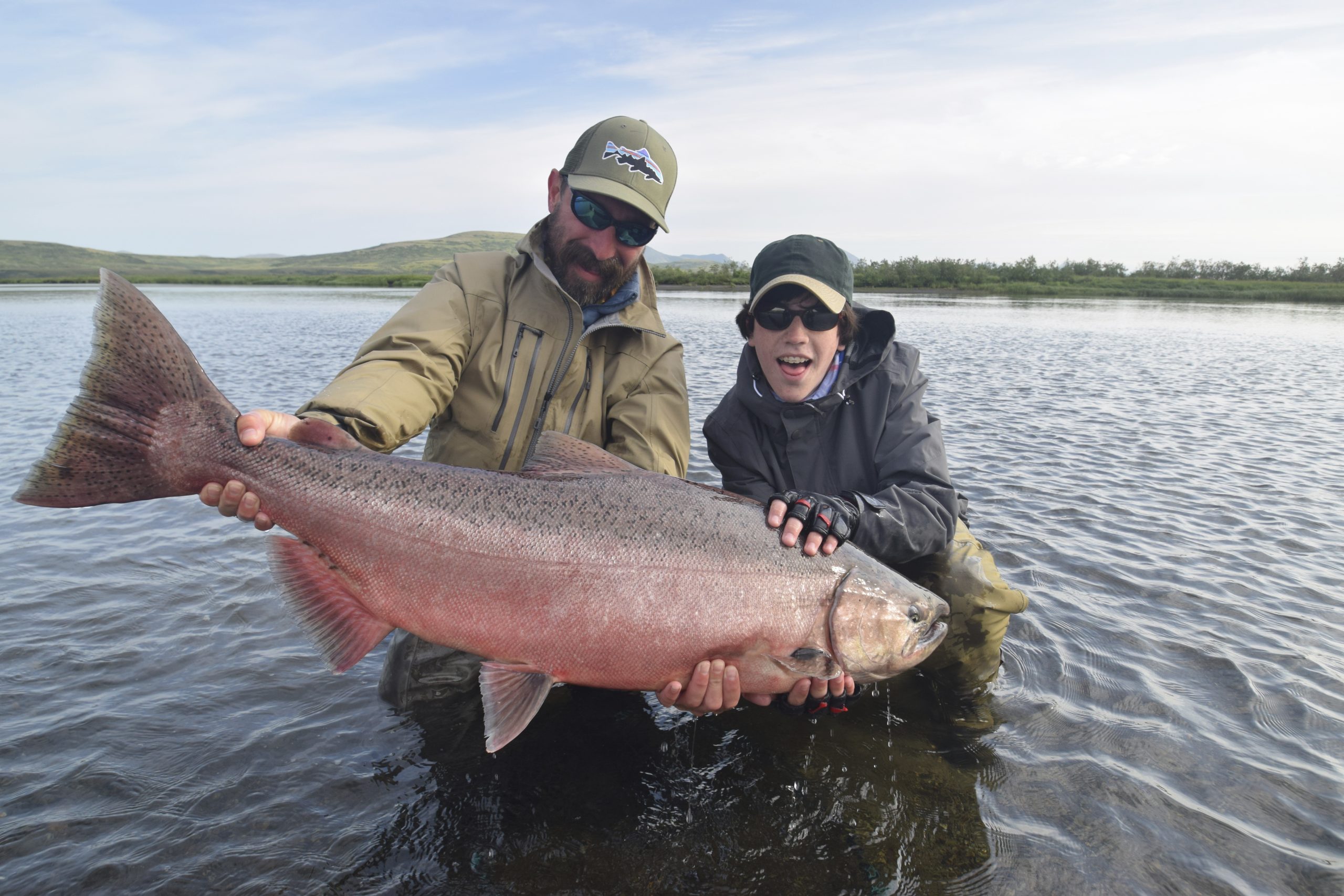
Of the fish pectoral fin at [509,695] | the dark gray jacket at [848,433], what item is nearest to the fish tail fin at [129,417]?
the fish pectoral fin at [509,695]

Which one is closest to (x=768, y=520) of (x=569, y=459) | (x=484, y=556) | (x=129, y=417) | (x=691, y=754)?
(x=569, y=459)

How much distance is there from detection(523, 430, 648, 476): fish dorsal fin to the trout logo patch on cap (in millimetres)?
1644

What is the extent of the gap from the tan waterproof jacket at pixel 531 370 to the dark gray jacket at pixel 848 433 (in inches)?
13.5

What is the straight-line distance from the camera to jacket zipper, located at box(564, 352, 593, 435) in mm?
4219

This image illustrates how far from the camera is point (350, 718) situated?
4184mm

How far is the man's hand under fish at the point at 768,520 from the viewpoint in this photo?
2.83m

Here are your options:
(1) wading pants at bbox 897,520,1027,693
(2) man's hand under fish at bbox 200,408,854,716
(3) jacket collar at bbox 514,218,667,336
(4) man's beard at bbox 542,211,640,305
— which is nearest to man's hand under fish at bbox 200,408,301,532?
(2) man's hand under fish at bbox 200,408,854,716

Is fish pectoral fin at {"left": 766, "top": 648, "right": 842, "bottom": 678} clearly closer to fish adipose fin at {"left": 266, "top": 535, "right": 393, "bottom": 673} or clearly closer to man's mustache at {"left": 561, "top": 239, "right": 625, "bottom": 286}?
fish adipose fin at {"left": 266, "top": 535, "right": 393, "bottom": 673}

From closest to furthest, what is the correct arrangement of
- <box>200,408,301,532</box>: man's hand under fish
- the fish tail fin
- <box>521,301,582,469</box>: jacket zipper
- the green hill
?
the fish tail fin → <box>200,408,301,532</box>: man's hand under fish → <box>521,301,582,469</box>: jacket zipper → the green hill

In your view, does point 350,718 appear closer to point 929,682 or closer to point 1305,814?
point 929,682

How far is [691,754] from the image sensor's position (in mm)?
3924

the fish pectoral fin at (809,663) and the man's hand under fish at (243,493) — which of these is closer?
the man's hand under fish at (243,493)

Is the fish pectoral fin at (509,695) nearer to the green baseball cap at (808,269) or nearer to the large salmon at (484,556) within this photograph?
the large salmon at (484,556)

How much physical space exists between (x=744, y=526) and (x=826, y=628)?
53 centimetres
